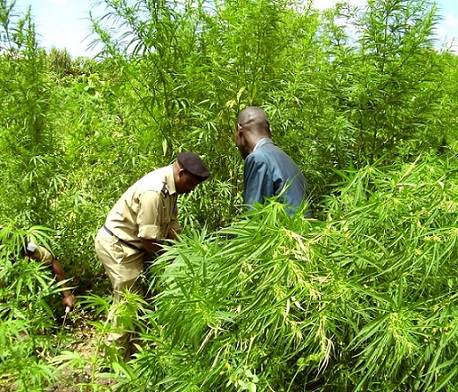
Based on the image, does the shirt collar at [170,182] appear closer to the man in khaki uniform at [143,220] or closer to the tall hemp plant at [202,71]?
the man in khaki uniform at [143,220]

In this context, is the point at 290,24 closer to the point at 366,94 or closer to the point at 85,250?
the point at 366,94

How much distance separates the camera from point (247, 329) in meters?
2.12

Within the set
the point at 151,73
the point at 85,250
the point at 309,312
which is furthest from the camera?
the point at 85,250

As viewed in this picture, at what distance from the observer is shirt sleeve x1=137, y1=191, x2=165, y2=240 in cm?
369

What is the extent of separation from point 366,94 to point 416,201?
2.25 metres

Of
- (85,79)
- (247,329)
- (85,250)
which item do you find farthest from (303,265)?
(85,79)

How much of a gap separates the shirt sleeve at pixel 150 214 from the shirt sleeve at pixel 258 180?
0.67m

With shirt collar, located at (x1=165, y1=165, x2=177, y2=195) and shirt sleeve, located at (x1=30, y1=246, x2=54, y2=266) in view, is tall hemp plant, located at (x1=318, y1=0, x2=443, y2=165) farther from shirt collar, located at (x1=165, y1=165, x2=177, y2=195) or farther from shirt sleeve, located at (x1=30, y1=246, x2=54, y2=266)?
shirt sleeve, located at (x1=30, y1=246, x2=54, y2=266)

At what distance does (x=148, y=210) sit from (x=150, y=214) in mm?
29

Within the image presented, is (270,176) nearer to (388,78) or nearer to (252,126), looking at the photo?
(252,126)

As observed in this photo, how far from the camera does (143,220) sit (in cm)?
373

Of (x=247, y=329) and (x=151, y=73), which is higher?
(x=151, y=73)

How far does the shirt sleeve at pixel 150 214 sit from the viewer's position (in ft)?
12.1

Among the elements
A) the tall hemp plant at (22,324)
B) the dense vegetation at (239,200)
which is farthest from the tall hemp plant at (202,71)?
the tall hemp plant at (22,324)
